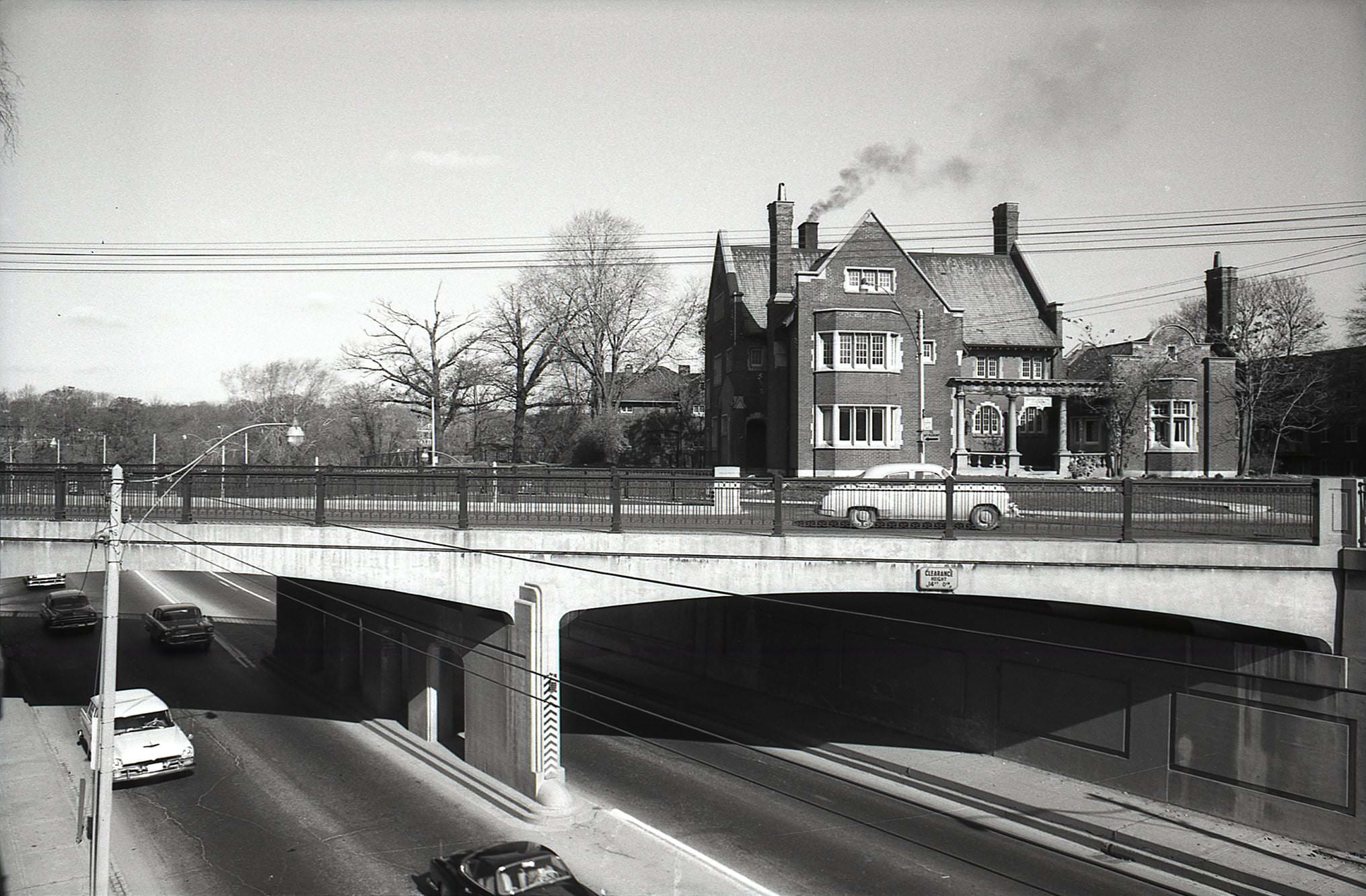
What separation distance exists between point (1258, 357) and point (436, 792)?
47865 millimetres

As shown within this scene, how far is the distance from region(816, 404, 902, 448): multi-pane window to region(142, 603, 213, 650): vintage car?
2387cm

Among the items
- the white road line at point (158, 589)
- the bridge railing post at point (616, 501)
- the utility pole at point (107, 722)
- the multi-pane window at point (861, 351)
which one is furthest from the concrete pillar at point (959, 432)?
the white road line at point (158, 589)

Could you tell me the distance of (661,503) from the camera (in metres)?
18.6

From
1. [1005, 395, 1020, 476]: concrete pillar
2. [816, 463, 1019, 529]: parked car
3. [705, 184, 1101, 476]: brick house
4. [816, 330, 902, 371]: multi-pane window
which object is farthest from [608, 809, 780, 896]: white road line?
[1005, 395, 1020, 476]: concrete pillar

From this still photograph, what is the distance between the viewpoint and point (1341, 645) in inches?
623

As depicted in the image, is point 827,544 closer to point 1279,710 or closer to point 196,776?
point 1279,710

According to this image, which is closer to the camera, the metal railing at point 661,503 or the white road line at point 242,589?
the metal railing at point 661,503

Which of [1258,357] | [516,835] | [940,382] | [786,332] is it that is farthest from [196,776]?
[1258,357]

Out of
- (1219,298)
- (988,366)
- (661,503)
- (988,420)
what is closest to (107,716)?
(661,503)

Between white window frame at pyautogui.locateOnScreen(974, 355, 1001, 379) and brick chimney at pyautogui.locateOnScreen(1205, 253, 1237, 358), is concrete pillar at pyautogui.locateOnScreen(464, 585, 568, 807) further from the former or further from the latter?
brick chimney at pyautogui.locateOnScreen(1205, 253, 1237, 358)

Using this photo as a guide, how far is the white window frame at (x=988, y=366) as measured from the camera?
4584 cm

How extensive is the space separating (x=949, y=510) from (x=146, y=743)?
1664cm

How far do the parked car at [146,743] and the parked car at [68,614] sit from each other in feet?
58.5

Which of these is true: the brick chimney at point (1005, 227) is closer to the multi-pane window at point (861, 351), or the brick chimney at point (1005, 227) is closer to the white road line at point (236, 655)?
the multi-pane window at point (861, 351)
